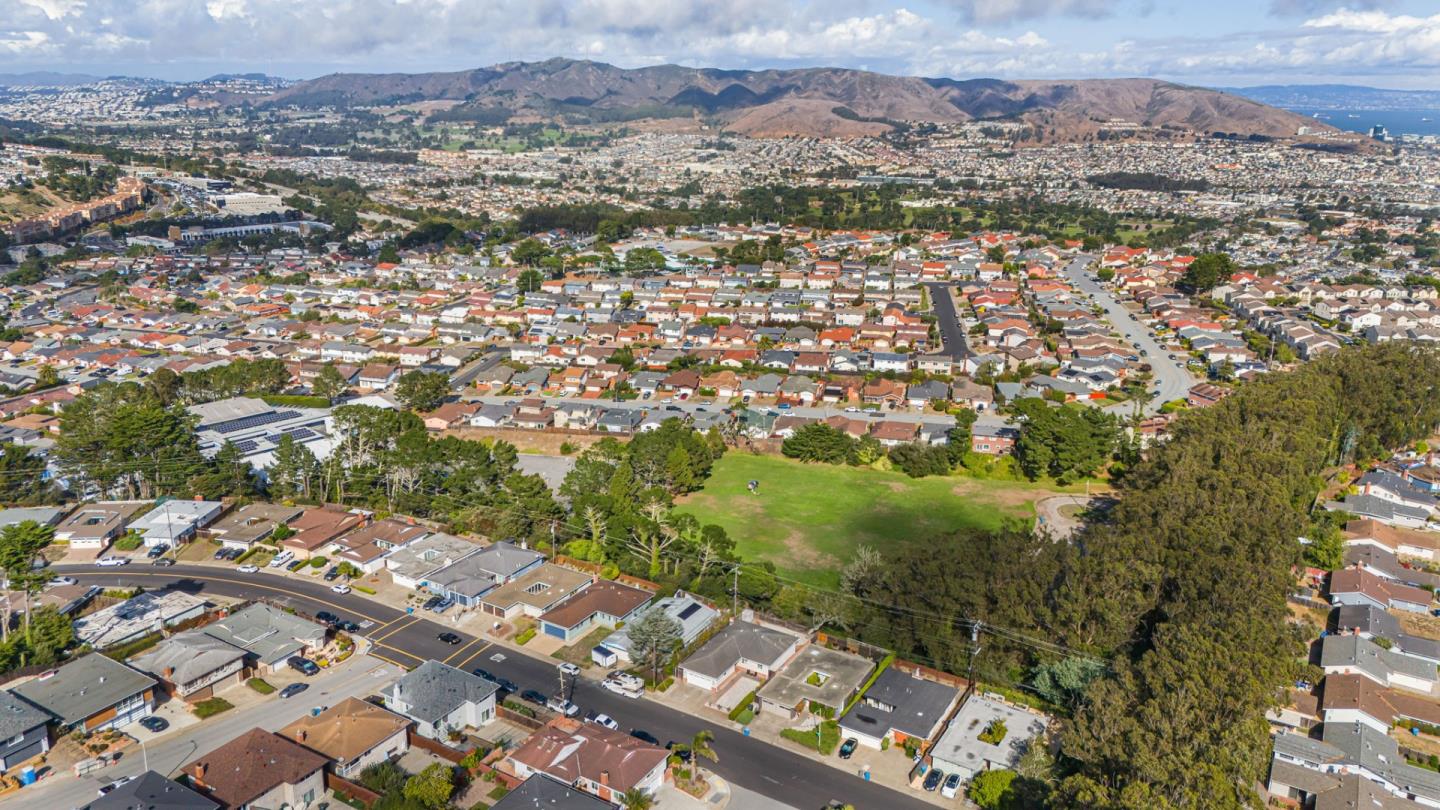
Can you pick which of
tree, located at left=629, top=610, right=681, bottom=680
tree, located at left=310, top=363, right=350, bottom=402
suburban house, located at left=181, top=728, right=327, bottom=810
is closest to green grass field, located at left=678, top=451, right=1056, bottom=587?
tree, located at left=629, top=610, right=681, bottom=680

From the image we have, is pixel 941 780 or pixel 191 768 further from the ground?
pixel 191 768

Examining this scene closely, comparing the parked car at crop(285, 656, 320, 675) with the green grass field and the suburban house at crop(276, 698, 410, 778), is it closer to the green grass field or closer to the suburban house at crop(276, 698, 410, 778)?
the suburban house at crop(276, 698, 410, 778)

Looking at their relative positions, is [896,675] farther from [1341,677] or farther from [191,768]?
[191,768]

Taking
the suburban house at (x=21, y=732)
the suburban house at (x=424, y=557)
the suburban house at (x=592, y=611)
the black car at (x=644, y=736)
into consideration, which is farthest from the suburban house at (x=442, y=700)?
the suburban house at (x=21, y=732)

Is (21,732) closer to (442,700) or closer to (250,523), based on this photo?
(442,700)

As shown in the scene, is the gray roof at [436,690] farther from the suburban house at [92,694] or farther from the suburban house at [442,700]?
the suburban house at [92,694]

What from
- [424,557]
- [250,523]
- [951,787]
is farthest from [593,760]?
[250,523]

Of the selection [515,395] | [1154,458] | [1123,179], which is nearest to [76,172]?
[515,395]
